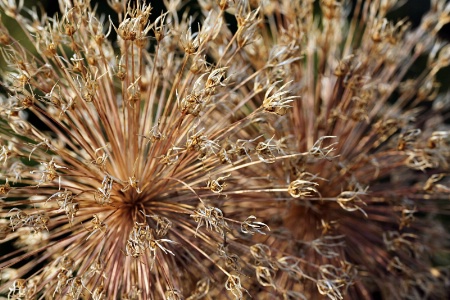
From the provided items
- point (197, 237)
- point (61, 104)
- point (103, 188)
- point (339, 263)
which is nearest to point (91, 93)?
point (61, 104)

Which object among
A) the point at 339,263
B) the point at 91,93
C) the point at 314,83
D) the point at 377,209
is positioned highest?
the point at 314,83

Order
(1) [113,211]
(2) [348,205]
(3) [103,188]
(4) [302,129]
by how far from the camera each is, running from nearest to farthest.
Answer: (3) [103,188] → (1) [113,211] → (2) [348,205] → (4) [302,129]

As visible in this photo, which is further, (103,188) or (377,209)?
(377,209)

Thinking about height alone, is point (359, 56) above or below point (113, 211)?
above

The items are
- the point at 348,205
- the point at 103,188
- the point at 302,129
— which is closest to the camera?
the point at 103,188

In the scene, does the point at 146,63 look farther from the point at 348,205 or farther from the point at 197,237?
the point at 348,205

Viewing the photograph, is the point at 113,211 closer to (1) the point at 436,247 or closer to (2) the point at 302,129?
(2) the point at 302,129

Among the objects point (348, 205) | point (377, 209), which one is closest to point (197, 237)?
point (348, 205)
